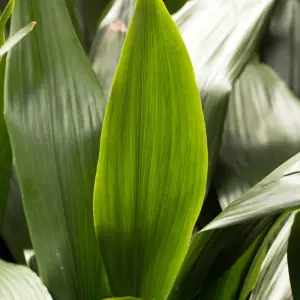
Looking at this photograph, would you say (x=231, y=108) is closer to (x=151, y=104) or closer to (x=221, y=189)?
(x=221, y=189)

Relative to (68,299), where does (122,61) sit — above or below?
above

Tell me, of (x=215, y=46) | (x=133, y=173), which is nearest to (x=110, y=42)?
(x=215, y=46)

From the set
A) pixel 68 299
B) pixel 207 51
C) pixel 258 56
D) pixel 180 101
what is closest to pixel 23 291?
pixel 68 299

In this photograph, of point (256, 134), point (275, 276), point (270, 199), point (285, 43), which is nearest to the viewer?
point (270, 199)

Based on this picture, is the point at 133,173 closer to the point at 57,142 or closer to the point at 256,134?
the point at 57,142

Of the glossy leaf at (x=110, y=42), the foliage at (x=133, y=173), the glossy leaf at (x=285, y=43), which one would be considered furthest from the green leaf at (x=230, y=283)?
the glossy leaf at (x=285, y=43)

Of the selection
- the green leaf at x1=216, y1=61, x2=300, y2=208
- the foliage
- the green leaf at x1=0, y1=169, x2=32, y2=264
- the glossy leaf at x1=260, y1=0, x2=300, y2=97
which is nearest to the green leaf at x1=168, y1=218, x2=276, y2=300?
the foliage
